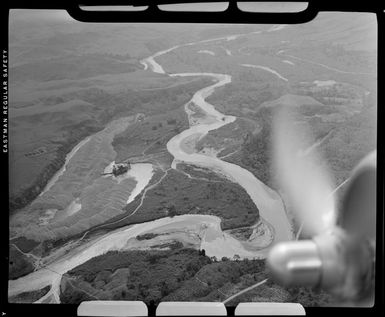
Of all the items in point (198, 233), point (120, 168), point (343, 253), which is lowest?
point (198, 233)

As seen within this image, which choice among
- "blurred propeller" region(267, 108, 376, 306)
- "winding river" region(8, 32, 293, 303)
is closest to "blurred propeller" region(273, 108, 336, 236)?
"winding river" region(8, 32, 293, 303)

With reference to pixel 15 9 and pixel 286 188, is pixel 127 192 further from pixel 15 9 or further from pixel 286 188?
pixel 15 9

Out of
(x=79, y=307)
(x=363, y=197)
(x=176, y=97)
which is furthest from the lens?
(x=176, y=97)

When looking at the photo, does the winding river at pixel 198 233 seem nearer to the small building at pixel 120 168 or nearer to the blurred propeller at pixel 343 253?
the small building at pixel 120 168

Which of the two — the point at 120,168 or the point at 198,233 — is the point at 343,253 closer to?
the point at 198,233

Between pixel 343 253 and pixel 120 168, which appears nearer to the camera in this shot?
pixel 343 253

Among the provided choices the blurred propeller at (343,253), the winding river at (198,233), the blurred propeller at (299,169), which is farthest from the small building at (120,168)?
the blurred propeller at (343,253)

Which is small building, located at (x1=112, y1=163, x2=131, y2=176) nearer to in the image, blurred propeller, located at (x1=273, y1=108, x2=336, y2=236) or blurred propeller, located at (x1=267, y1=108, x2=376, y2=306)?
blurred propeller, located at (x1=273, y1=108, x2=336, y2=236)

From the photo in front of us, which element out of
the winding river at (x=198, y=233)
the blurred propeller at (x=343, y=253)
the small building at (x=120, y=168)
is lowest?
the winding river at (x=198, y=233)

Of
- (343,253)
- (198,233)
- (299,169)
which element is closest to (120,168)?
(198,233)

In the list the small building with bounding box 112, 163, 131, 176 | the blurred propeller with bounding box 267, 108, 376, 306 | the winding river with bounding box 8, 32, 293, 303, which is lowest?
the winding river with bounding box 8, 32, 293, 303
